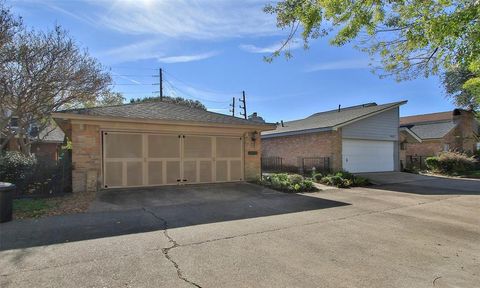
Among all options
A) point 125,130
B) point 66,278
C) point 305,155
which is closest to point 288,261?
point 66,278

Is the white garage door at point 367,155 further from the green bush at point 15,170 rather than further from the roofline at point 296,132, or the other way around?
the green bush at point 15,170

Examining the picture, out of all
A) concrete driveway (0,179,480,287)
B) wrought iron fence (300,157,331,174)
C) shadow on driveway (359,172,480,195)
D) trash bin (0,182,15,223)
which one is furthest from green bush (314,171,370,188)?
trash bin (0,182,15,223)

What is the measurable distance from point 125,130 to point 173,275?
8.48 metres

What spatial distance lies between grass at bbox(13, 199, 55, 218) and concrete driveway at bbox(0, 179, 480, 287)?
2.29 ft

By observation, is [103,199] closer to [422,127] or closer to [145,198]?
[145,198]

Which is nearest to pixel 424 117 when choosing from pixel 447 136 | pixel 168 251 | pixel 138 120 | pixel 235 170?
pixel 447 136

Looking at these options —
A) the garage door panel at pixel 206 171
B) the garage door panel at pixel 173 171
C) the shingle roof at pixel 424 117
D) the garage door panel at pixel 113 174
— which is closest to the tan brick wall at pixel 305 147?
the garage door panel at pixel 206 171

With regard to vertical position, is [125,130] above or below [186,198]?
above

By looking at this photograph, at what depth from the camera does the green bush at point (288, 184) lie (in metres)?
13.0

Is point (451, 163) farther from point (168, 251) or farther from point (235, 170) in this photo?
point (168, 251)

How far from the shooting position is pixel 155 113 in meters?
13.2

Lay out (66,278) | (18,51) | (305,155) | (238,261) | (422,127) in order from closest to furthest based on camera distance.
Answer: (66,278) → (238,261) → (18,51) → (305,155) → (422,127)

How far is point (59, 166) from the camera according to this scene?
11.0 meters

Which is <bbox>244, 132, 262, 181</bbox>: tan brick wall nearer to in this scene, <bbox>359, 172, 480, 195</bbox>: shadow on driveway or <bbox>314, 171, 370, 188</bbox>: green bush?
<bbox>314, 171, 370, 188</bbox>: green bush
